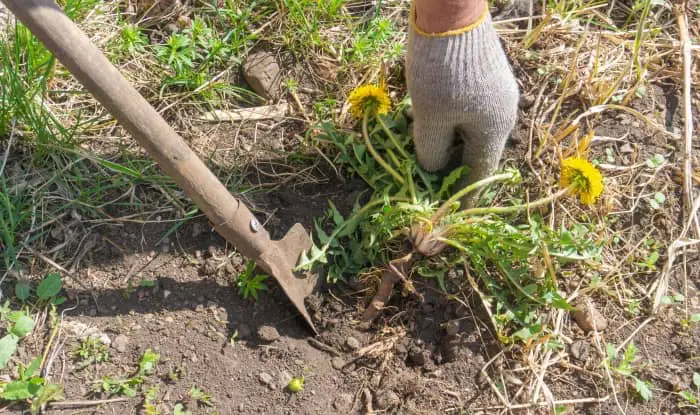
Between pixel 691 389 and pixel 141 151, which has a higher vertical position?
pixel 141 151

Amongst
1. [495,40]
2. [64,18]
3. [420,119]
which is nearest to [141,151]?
[64,18]

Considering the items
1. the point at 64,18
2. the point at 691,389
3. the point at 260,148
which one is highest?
the point at 64,18

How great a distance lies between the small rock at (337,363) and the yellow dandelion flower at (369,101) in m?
0.81

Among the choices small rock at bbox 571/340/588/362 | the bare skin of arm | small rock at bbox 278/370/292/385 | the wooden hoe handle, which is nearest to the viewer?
the wooden hoe handle

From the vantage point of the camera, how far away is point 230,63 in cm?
236

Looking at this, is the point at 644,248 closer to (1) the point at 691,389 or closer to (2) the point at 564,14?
(1) the point at 691,389

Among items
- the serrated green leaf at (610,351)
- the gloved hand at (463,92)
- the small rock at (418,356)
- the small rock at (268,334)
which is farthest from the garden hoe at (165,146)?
the serrated green leaf at (610,351)

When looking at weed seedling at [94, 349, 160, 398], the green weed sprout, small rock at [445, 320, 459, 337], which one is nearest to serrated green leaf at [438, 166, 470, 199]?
the green weed sprout

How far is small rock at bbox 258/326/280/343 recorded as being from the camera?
1854mm

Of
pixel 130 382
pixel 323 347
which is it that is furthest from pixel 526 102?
pixel 130 382

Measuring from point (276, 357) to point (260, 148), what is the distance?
0.77 m

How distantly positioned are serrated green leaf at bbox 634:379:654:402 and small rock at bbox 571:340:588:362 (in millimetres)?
164

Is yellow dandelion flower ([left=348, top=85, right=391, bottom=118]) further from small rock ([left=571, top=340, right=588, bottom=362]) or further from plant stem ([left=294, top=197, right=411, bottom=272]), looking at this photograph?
small rock ([left=571, top=340, right=588, bottom=362])

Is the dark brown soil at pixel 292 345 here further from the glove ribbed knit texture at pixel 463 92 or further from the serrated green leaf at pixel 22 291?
the glove ribbed knit texture at pixel 463 92
